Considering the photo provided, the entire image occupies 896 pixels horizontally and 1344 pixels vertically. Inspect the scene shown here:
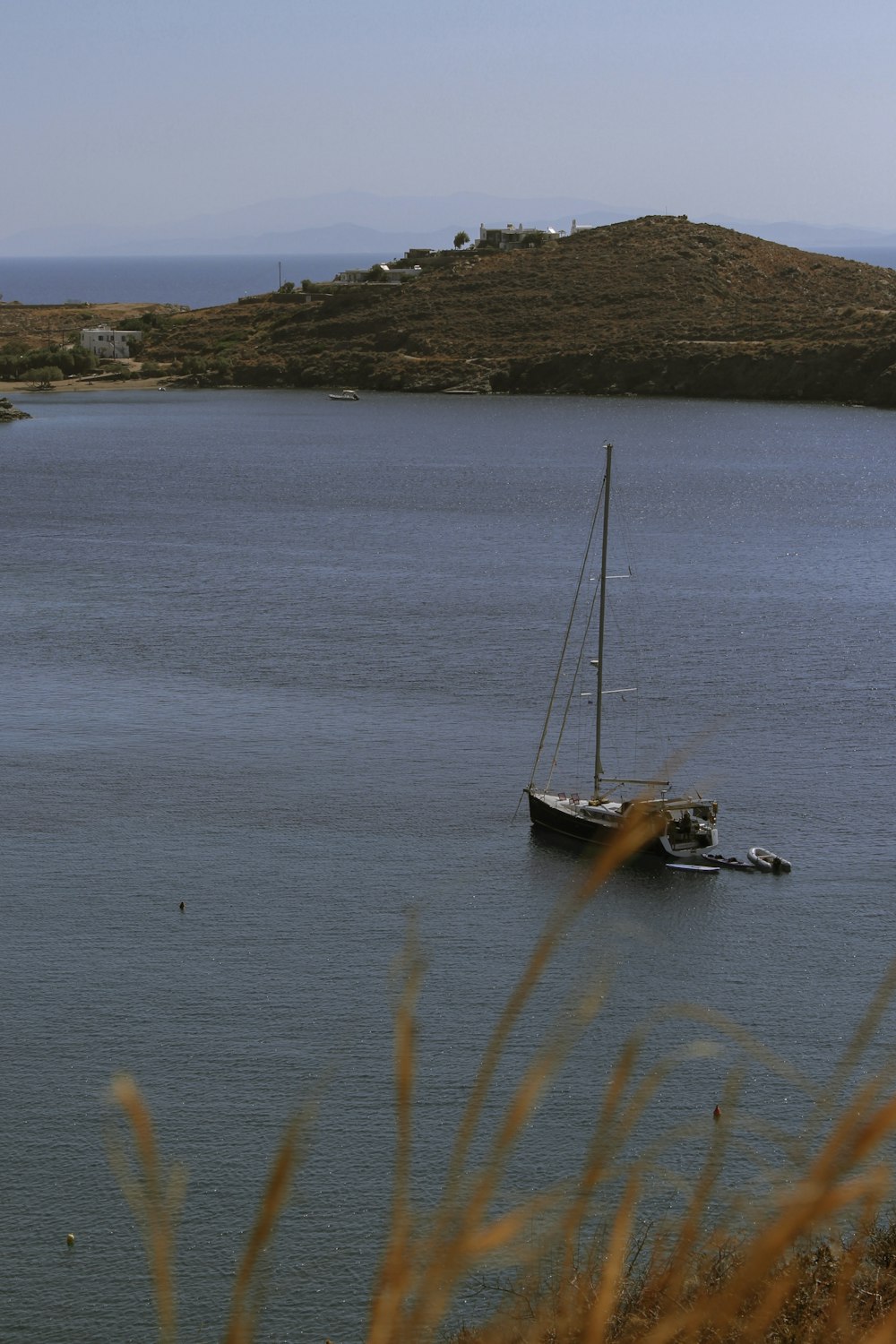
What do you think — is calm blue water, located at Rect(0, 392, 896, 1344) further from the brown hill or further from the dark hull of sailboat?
the brown hill

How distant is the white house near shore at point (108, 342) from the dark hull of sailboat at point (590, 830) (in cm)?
9833

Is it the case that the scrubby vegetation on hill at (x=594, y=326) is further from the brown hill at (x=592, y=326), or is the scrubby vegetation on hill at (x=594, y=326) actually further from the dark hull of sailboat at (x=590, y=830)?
the dark hull of sailboat at (x=590, y=830)

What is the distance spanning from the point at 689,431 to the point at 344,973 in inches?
2785

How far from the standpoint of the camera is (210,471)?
2953 inches

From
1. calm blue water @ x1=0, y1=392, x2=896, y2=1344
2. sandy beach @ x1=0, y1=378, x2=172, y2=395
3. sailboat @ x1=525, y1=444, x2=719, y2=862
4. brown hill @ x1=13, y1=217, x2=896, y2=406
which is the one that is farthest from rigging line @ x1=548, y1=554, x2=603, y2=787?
sandy beach @ x1=0, y1=378, x2=172, y2=395

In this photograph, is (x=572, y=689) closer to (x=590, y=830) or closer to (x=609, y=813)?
(x=609, y=813)

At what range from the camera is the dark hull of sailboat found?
1069 inches

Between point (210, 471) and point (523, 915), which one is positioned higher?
point (210, 471)

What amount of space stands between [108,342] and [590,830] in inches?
3945

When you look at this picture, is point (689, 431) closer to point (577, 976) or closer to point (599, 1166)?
point (577, 976)

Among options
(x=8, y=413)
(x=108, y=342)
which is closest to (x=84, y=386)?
(x=108, y=342)

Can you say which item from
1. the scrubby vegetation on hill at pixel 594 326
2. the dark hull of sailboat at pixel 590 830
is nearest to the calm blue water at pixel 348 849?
the dark hull of sailboat at pixel 590 830

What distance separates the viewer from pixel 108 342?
12019cm

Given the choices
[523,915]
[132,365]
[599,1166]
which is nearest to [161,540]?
[523,915]
